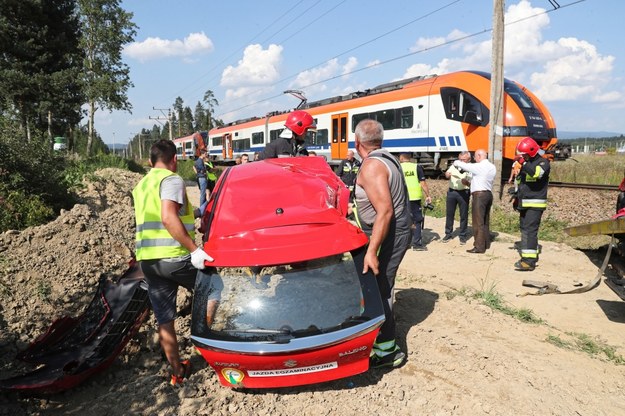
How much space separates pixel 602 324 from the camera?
4340 millimetres

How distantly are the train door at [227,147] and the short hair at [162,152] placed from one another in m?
28.8

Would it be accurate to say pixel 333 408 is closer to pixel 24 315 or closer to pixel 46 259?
pixel 24 315

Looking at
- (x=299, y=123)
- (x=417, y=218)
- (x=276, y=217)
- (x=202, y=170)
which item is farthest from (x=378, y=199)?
(x=202, y=170)

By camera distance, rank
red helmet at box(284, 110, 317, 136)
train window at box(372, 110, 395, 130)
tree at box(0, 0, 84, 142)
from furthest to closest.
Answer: tree at box(0, 0, 84, 142), train window at box(372, 110, 395, 130), red helmet at box(284, 110, 317, 136)

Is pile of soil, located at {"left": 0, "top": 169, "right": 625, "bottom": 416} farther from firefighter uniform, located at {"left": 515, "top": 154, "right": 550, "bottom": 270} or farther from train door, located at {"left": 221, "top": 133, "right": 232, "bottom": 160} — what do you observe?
train door, located at {"left": 221, "top": 133, "right": 232, "bottom": 160}

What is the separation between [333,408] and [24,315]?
3220 millimetres

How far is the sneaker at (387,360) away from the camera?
3.16m

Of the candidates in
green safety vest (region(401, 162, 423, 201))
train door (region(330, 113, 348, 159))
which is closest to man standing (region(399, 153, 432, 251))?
green safety vest (region(401, 162, 423, 201))

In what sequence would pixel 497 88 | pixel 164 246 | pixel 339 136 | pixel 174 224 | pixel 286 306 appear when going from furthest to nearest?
pixel 339 136 < pixel 497 88 < pixel 164 246 < pixel 174 224 < pixel 286 306

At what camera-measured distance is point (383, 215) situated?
3016mm

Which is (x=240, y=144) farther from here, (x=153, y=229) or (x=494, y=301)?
(x=153, y=229)

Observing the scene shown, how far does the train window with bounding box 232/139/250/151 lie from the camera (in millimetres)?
27969

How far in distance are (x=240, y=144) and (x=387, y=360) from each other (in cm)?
2723

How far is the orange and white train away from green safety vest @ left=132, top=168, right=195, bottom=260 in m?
11.9
